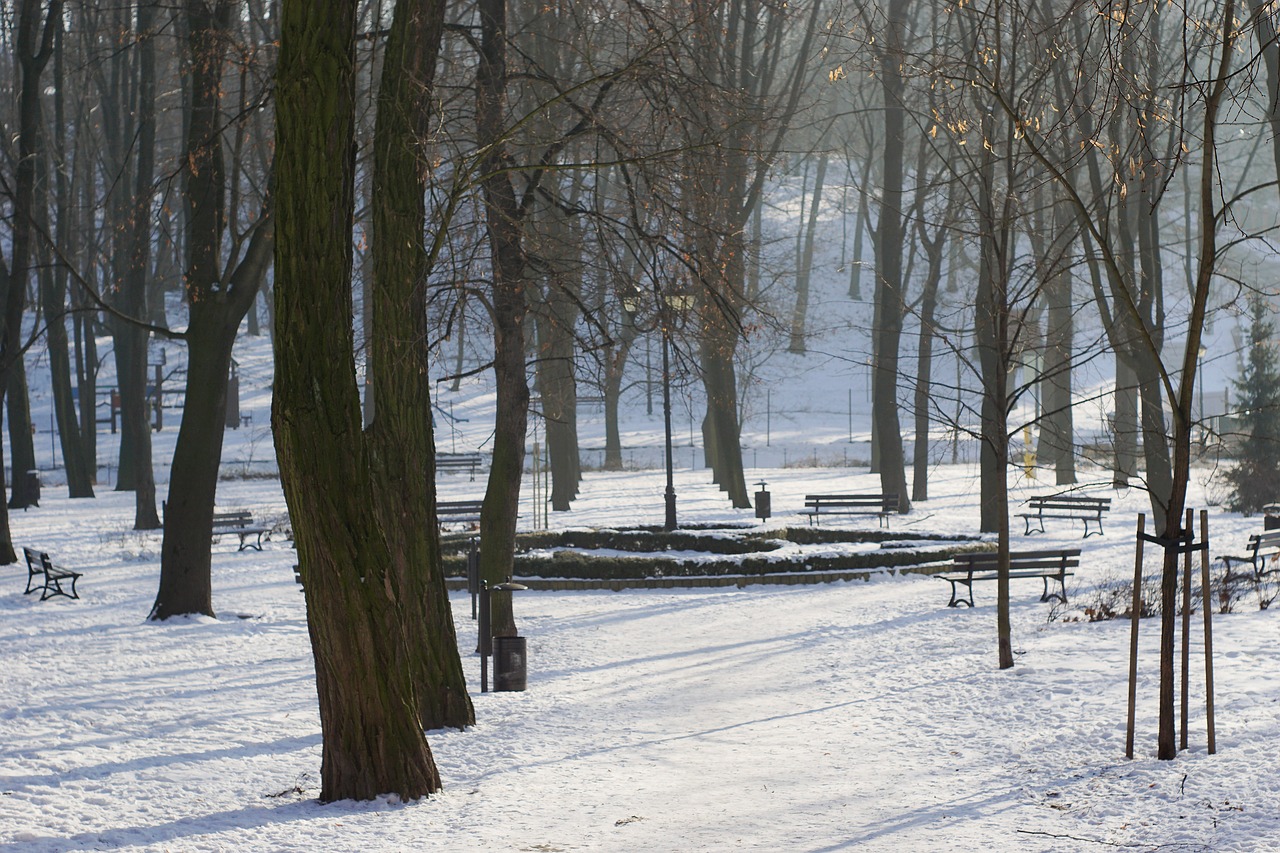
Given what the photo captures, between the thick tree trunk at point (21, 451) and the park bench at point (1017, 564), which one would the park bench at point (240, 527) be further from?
the park bench at point (1017, 564)

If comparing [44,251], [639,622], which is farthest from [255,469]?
[639,622]

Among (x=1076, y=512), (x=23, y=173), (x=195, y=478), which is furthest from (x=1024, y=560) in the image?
(x=23, y=173)

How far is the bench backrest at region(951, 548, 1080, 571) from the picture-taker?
1413 cm

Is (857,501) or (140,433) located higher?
(140,433)

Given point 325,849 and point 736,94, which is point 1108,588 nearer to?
point 736,94

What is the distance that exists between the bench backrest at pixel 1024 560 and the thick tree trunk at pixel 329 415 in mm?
8885

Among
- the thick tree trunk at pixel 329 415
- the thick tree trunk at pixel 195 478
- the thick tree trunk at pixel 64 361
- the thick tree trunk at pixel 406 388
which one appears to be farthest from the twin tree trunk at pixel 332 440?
the thick tree trunk at pixel 64 361

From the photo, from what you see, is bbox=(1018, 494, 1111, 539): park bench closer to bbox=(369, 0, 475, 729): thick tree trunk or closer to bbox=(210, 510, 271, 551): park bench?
bbox=(210, 510, 271, 551): park bench

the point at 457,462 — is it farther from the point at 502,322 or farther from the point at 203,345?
the point at 502,322

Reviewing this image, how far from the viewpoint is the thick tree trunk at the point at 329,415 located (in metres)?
6.70

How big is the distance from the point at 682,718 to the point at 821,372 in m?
59.5

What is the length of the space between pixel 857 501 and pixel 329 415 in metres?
19.7

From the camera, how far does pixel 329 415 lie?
22.2ft

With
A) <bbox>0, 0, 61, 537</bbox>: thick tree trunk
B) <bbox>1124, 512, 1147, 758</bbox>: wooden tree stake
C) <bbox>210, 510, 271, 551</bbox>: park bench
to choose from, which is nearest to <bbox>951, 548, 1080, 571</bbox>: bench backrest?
<bbox>1124, 512, 1147, 758</bbox>: wooden tree stake
